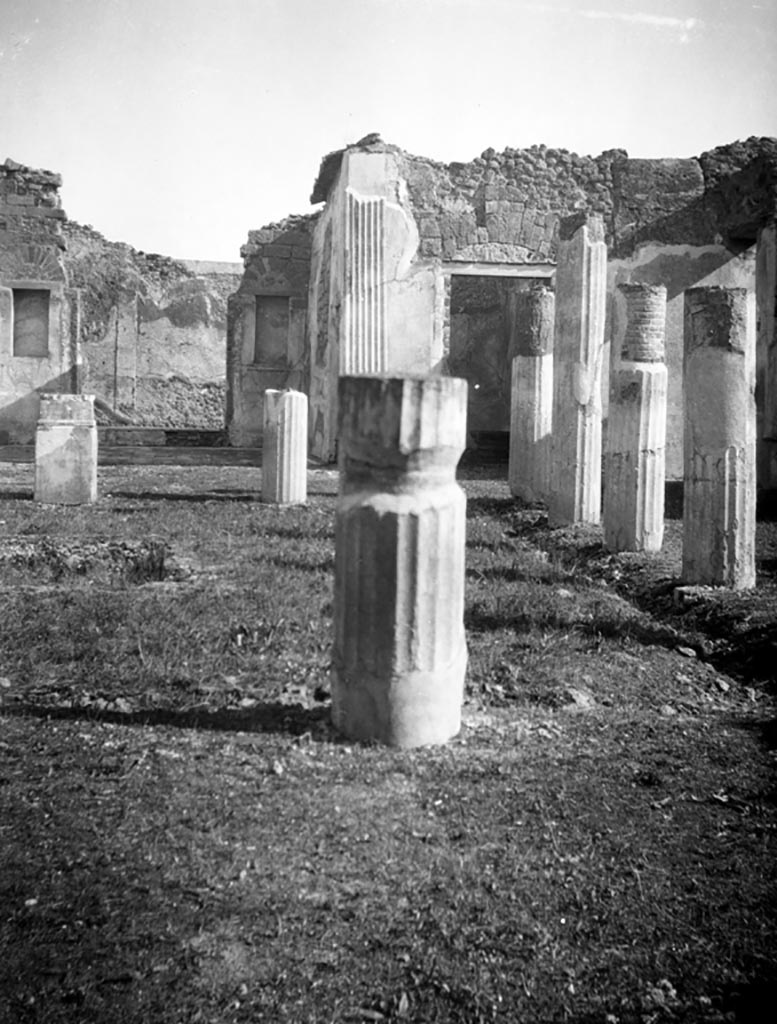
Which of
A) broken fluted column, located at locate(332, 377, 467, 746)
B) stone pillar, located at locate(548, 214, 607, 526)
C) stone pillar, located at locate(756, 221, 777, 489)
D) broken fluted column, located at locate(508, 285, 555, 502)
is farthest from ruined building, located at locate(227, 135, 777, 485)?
broken fluted column, located at locate(332, 377, 467, 746)

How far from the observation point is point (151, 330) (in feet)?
91.6

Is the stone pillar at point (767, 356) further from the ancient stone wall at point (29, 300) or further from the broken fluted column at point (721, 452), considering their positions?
→ the ancient stone wall at point (29, 300)

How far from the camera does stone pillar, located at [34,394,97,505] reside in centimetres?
1002

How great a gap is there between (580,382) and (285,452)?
10.2 ft

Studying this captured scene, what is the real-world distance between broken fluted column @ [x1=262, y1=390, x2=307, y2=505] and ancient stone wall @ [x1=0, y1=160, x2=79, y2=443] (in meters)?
8.95

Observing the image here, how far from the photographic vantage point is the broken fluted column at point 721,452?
649 centimetres

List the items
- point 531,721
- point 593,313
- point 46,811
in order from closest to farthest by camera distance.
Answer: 1. point 46,811
2. point 531,721
3. point 593,313

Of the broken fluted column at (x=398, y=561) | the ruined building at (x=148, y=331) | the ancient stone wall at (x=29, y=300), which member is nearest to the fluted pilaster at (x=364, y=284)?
the ancient stone wall at (x=29, y=300)

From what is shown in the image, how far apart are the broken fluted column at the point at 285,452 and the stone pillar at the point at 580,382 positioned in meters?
2.65

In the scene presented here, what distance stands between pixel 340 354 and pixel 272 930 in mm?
13349

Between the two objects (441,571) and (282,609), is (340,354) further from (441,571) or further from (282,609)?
(441,571)

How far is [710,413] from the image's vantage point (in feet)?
21.6

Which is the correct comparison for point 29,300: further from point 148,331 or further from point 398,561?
point 398,561

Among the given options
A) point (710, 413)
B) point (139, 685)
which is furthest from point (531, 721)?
point (710, 413)
